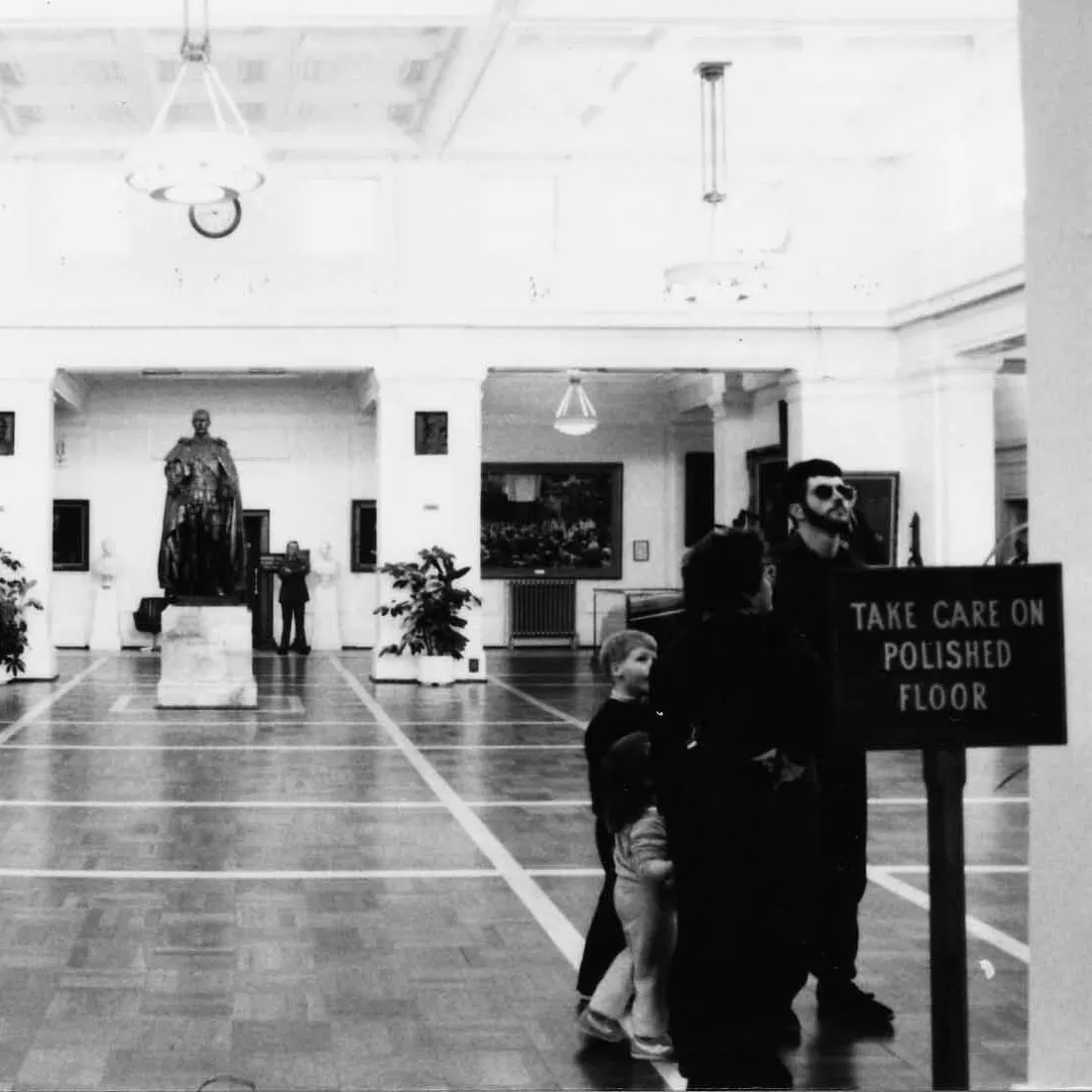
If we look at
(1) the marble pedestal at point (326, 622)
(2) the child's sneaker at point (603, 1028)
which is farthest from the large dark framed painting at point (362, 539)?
(2) the child's sneaker at point (603, 1028)

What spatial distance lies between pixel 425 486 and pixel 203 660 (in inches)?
185

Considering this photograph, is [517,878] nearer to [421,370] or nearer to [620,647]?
[620,647]

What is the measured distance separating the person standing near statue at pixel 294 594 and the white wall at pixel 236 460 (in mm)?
1264

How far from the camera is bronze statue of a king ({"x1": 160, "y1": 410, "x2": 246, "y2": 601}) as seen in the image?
14938 millimetres

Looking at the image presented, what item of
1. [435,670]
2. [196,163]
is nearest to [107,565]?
[435,670]

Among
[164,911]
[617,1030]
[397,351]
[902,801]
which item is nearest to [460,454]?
[397,351]

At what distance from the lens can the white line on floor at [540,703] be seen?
46.1ft

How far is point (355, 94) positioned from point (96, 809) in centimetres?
1091

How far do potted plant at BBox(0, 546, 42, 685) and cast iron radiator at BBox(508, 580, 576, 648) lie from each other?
29.8 feet

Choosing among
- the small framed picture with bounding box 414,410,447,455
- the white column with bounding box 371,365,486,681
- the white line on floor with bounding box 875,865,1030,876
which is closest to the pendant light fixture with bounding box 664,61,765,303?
the white column with bounding box 371,365,486,681

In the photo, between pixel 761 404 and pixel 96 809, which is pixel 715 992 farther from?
pixel 761 404

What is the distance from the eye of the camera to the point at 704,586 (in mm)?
3654

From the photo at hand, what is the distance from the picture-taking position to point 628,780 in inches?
163

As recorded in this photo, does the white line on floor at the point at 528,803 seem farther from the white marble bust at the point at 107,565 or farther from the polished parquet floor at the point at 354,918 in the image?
the white marble bust at the point at 107,565
